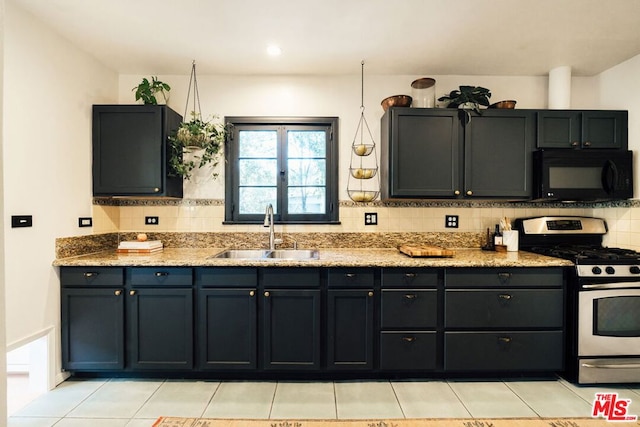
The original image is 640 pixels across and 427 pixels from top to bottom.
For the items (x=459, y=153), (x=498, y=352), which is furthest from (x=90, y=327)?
(x=459, y=153)

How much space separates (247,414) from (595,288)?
2500mm

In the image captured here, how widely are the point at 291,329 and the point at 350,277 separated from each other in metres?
0.56

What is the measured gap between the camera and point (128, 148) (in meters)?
2.66

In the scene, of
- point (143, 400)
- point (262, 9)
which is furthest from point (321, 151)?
point (143, 400)

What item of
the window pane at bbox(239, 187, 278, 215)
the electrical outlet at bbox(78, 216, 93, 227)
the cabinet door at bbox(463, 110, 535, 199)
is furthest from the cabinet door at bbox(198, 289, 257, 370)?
the cabinet door at bbox(463, 110, 535, 199)

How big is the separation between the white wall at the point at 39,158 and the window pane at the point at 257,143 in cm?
121

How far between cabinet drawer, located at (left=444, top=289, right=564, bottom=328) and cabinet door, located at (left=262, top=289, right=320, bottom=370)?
962 mm

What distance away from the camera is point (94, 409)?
6.84 feet

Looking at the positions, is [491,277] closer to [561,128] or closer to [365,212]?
[365,212]

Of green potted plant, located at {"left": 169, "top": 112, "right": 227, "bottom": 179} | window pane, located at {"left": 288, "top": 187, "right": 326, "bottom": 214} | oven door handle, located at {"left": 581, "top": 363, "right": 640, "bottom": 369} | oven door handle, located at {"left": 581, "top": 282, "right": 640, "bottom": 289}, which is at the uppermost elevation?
green potted plant, located at {"left": 169, "top": 112, "right": 227, "bottom": 179}

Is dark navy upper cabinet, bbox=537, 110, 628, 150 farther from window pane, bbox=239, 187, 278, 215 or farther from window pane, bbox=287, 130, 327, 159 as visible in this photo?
window pane, bbox=239, 187, 278, 215

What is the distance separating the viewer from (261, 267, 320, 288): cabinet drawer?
2350mm

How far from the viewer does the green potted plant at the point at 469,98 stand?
2678 mm

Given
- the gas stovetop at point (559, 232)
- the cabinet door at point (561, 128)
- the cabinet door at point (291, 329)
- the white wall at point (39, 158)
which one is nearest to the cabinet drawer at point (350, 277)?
the cabinet door at point (291, 329)
